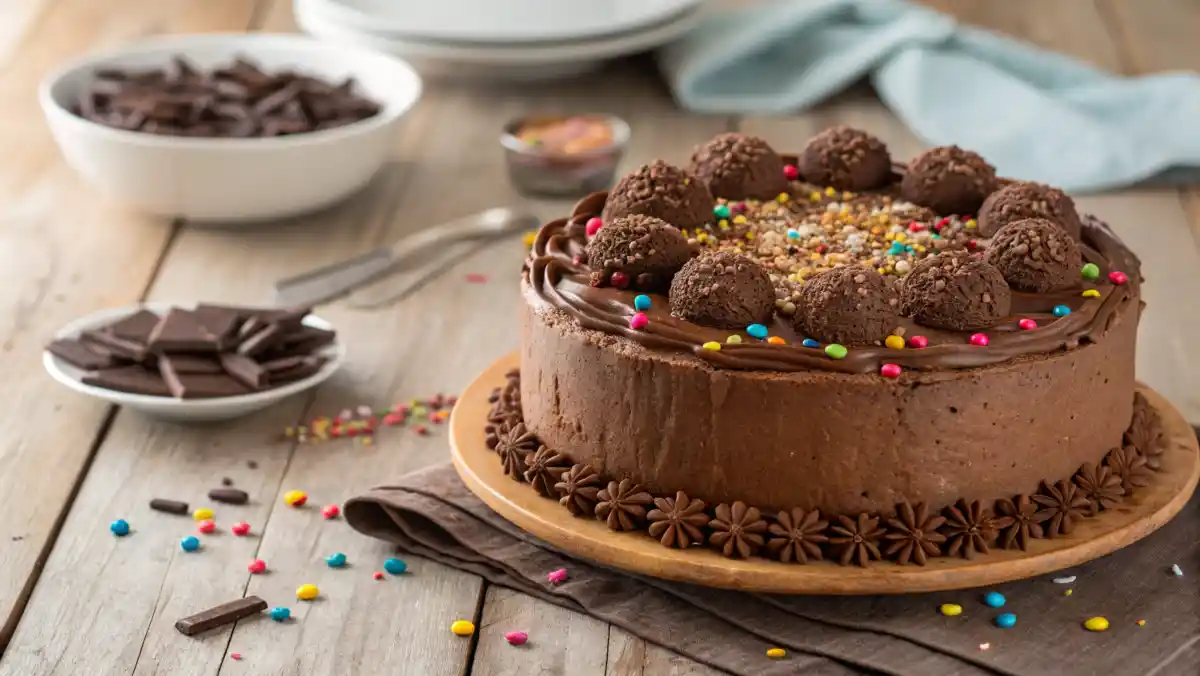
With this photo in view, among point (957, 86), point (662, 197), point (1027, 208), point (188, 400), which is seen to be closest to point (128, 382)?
Answer: point (188, 400)

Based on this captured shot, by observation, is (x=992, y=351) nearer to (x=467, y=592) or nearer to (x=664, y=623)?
(x=664, y=623)

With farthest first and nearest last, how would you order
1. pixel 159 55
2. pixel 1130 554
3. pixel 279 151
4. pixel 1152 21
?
pixel 1152 21 < pixel 159 55 < pixel 279 151 < pixel 1130 554

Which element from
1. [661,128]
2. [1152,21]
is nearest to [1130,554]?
[661,128]

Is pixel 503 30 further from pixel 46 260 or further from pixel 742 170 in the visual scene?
pixel 742 170

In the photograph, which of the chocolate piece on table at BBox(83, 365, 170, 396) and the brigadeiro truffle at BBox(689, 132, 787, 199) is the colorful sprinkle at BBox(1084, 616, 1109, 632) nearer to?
the brigadeiro truffle at BBox(689, 132, 787, 199)

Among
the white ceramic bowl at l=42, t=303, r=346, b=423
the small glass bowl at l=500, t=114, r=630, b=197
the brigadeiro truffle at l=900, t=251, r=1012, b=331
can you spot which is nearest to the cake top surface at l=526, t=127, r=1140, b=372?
the brigadeiro truffle at l=900, t=251, r=1012, b=331

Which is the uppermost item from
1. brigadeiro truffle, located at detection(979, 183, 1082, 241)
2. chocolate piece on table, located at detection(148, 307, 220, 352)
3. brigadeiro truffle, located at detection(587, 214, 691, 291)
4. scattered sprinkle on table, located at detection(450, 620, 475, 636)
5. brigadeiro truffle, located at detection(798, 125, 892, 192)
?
brigadeiro truffle, located at detection(587, 214, 691, 291)
